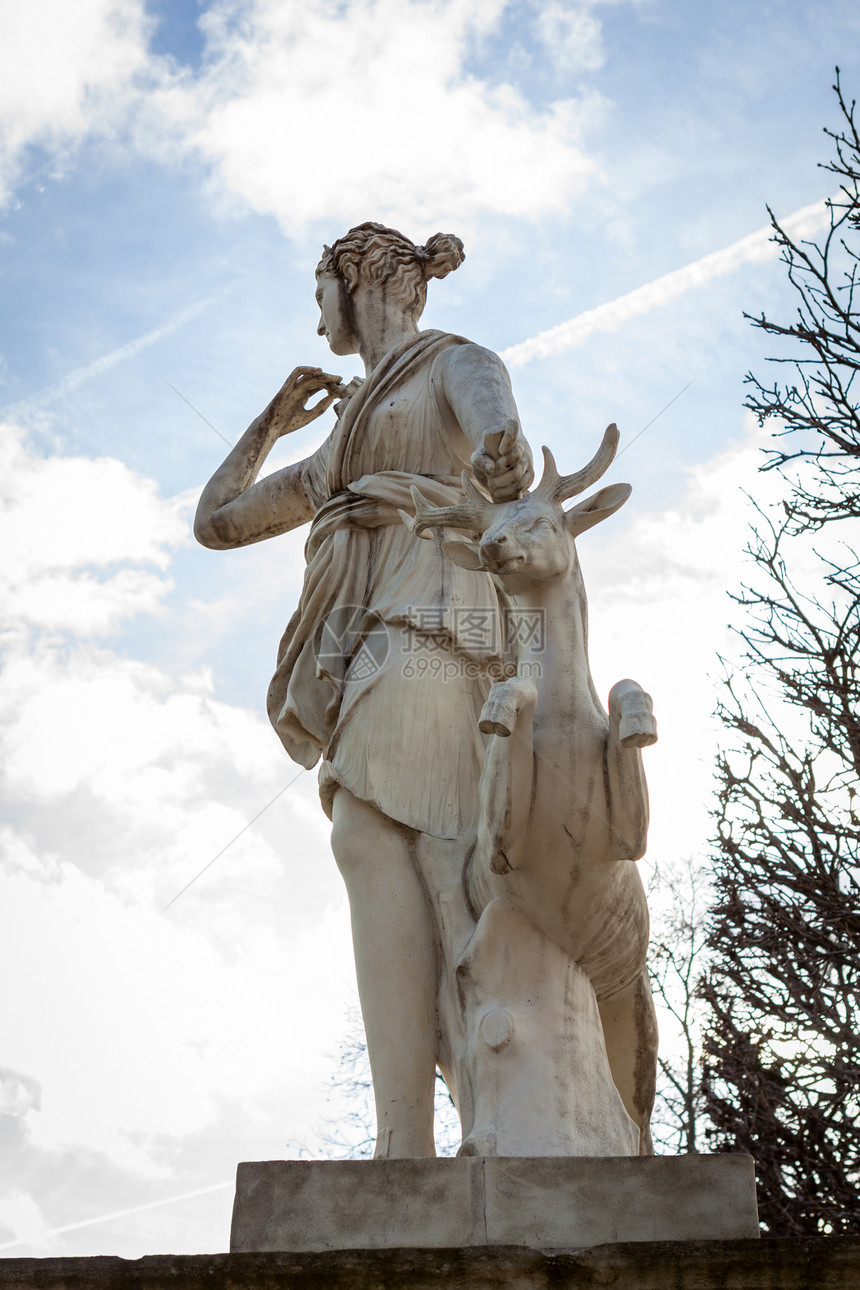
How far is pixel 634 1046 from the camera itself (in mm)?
3938

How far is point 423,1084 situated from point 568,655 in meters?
1.20

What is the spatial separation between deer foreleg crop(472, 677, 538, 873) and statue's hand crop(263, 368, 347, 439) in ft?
7.33

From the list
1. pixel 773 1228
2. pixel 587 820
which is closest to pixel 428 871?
pixel 587 820

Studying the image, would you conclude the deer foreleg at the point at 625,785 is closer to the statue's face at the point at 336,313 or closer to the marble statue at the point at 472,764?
the marble statue at the point at 472,764

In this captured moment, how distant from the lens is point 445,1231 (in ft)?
9.80

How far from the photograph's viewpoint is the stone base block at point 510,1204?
2973 mm

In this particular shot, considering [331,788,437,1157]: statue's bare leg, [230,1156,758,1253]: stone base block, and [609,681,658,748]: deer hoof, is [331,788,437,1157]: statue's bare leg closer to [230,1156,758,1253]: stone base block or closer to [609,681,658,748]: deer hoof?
[230,1156,758,1253]: stone base block

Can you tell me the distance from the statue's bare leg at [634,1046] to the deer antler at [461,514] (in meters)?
1.29

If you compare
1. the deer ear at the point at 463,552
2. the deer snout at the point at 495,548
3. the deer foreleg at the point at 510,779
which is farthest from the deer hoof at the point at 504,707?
the deer ear at the point at 463,552

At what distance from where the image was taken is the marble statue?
3438 mm

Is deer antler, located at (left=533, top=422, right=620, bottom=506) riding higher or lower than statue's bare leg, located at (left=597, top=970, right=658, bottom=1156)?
higher

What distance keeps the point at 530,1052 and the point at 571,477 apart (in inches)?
57.4

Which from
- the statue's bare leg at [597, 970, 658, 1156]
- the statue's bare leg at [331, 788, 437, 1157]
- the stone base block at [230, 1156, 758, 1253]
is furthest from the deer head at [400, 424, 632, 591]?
the stone base block at [230, 1156, 758, 1253]

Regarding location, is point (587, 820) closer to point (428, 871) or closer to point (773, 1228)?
point (428, 871)
